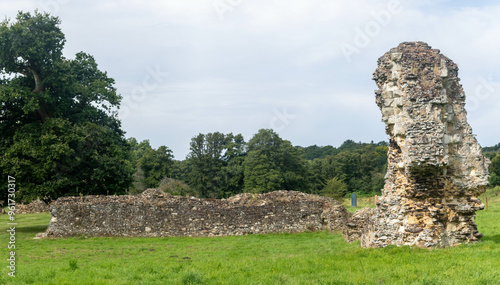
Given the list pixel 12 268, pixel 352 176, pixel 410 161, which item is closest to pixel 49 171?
pixel 12 268

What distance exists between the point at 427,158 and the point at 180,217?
11.3 meters

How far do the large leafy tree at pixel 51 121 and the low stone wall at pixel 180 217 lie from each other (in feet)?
6.44

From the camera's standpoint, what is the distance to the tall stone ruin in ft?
34.7

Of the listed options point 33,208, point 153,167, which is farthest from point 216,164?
point 33,208

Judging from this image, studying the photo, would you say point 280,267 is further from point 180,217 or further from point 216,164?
point 216,164

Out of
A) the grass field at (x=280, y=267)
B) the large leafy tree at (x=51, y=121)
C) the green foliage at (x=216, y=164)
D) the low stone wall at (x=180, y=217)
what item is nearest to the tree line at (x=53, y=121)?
the large leafy tree at (x=51, y=121)

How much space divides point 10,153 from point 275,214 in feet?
39.4

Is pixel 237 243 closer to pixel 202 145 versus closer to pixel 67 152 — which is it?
pixel 67 152

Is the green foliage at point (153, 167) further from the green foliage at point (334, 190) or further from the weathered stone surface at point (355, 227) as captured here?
the weathered stone surface at point (355, 227)

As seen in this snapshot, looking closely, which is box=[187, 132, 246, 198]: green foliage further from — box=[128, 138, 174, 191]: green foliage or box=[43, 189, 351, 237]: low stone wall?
box=[43, 189, 351, 237]: low stone wall

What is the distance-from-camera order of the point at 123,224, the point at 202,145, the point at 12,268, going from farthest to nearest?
the point at 202,145, the point at 123,224, the point at 12,268

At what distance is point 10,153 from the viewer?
61.1 ft

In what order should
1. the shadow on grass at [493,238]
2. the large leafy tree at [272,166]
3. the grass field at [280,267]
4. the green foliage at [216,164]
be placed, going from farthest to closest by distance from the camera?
the green foliage at [216,164] → the large leafy tree at [272,166] → the shadow on grass at [493,238] → the grass field at [280,267]

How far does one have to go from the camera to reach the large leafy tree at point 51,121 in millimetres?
18844
